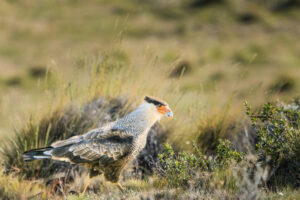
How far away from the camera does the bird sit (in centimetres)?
378

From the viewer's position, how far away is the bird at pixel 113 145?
3.78 meters

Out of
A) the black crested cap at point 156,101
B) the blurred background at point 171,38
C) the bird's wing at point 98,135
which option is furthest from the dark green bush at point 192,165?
the blurred background at point 171,38

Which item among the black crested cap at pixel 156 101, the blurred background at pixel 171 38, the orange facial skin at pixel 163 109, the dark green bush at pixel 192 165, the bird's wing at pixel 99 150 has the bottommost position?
the blurred background at pixel 171 38

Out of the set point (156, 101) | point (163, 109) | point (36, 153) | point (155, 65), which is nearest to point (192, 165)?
point (163, 109)

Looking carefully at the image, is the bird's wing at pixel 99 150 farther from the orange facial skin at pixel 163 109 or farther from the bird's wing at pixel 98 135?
the orange facial skin at pixel 163 109

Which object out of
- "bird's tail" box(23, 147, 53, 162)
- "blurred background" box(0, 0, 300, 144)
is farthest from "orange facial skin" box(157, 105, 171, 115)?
"blurred background" box(0, 0, 300, 144)

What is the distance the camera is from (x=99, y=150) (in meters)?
3.80

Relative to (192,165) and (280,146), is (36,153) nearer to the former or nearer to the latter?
(192,165)

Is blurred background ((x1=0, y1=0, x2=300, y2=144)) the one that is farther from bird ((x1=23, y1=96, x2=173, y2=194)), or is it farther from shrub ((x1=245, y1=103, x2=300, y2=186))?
bird ((x1=23, y1=96, x2=173, y2=194))

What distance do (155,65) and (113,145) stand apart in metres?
1.77

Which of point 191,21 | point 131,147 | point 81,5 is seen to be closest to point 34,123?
point 131,147

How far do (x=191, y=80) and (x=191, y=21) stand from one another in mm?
8518

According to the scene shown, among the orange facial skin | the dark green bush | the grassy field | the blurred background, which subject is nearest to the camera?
the dark green bush

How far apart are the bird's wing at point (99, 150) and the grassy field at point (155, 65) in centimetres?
37
